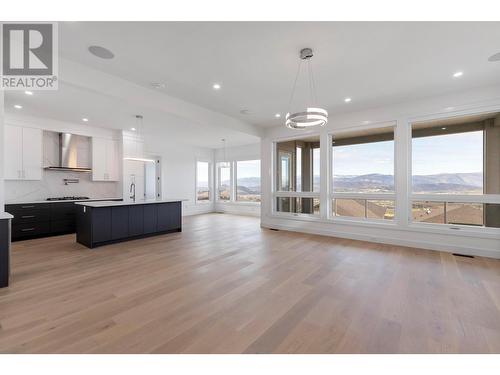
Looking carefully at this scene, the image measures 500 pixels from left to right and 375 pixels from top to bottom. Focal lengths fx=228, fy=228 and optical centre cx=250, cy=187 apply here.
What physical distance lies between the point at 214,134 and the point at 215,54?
4.75 m

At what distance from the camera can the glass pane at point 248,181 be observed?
982 centimetres

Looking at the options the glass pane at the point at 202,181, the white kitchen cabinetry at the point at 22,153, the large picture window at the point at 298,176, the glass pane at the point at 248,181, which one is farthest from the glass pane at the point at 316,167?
the white kitchen cabinetry at the point at 22,153

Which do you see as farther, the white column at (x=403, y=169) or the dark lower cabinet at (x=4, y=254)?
the white column at (x=403, y=169)

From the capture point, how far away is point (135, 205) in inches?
206

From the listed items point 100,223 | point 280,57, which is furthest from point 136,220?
point 280,57

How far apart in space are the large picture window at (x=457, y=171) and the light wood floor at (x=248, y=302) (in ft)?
2.96

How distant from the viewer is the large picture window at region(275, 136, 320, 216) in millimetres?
6298

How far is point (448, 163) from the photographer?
4703mm

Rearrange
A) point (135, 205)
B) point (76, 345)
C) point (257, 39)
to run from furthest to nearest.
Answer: point (135, 205) → point (257, 39) → point (76, 345)

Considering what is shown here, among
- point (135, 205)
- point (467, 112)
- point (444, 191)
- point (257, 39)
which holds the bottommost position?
point (135, 205)

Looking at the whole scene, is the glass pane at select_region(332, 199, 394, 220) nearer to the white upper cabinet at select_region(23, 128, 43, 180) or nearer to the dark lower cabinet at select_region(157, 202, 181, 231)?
the dark lower cabinet at select_region(157, 202, 181, 231)

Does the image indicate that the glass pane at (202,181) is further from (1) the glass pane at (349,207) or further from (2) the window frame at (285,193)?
(1) the glass pane at (349,207)
